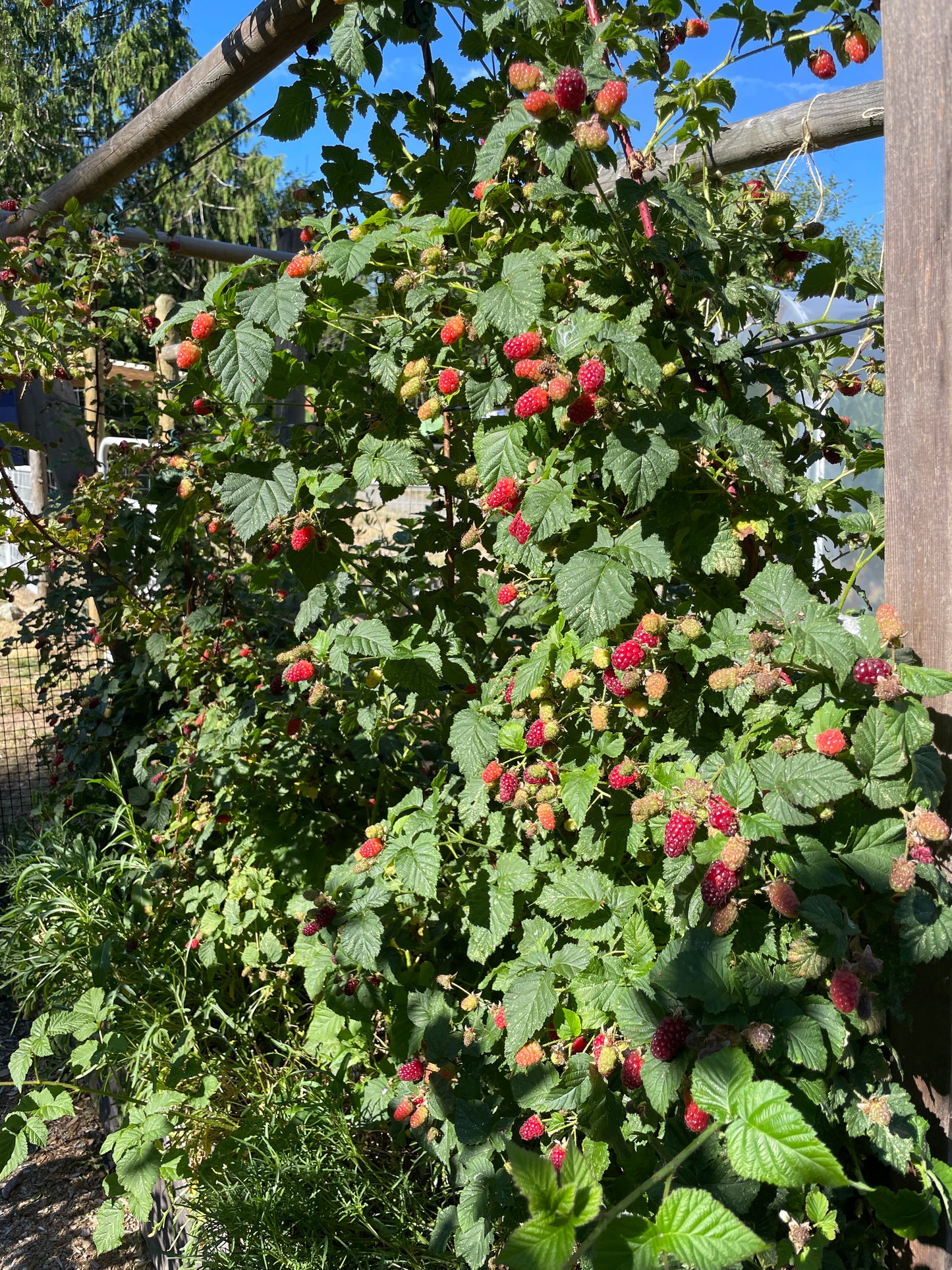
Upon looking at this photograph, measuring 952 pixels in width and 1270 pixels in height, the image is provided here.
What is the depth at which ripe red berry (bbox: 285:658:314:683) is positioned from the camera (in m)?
1.44

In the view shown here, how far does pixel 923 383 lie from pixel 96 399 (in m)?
3.17

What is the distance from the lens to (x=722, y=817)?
1.02 metres

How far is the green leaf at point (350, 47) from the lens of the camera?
57.7 inches

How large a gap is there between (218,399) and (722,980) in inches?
49.3

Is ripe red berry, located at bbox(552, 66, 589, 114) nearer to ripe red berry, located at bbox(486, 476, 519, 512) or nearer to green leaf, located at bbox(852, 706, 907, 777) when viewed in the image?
ripe red berry, located at bbox(486, 476, 519, 512)

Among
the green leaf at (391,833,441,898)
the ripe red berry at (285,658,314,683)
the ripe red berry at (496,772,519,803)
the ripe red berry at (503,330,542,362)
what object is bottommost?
the green leaf at (391,833,441,898)

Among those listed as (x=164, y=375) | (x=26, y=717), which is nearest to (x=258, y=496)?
(x=164, y=375)

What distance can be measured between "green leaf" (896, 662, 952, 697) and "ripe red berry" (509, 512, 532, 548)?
0.50 m

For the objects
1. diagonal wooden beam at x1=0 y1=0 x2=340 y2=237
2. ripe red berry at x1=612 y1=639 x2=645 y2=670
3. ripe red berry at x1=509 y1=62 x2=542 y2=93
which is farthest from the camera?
diagonal wooden beam at x1=0 y1=0 x2=340 y2=237

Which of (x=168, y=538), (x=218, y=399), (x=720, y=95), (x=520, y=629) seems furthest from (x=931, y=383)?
(x=168, y=538)

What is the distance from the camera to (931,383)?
1.09 m

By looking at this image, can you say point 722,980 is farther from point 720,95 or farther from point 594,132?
point 720,95

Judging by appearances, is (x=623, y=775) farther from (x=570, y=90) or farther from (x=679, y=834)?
(x=570, y=90)

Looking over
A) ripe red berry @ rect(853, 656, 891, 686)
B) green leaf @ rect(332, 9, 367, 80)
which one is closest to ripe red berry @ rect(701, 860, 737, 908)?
ripe red berry @ rect(853, 656, 891, 686)
